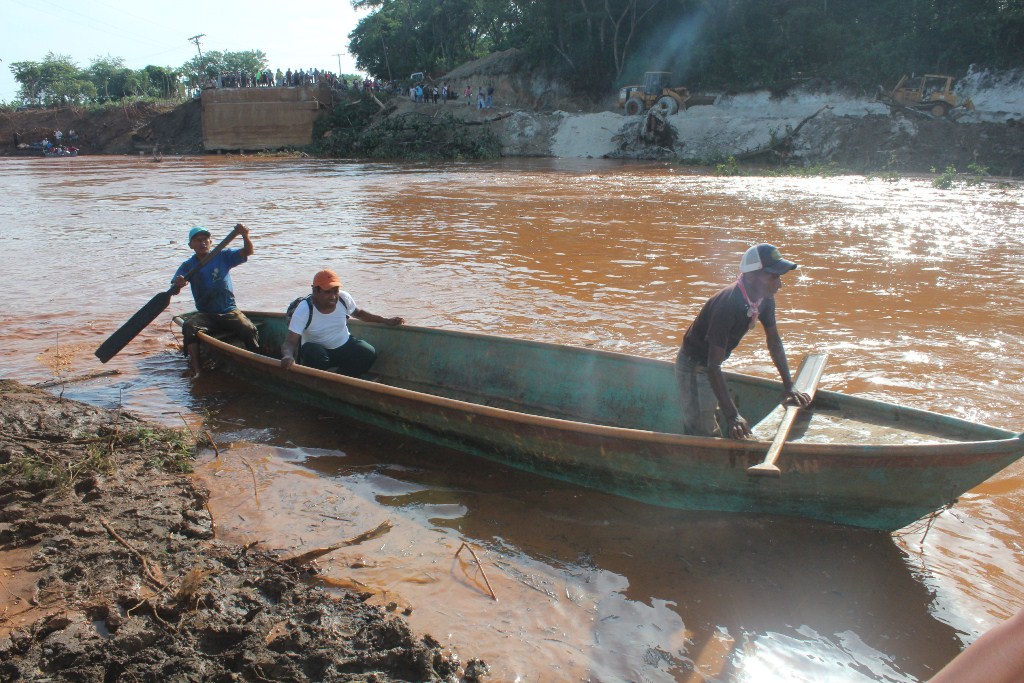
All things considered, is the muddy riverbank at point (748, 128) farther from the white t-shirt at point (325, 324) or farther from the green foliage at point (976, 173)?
the white t-shirt at point (325, 324)

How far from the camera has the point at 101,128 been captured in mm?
46312

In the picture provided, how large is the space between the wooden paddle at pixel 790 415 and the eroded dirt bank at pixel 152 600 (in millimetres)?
1418

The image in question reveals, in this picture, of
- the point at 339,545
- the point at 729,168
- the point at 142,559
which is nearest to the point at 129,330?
the point at 142,559

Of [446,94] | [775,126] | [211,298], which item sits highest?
[446,94]

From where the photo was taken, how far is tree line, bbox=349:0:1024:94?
2519 cm

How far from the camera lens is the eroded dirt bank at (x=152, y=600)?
8.72 ft

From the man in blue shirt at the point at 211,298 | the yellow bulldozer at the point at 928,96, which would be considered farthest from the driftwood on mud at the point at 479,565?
the yellow bulldozer at the point at 928,96

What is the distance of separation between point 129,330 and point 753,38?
29945 mm

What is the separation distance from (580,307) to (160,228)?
32.0 feet

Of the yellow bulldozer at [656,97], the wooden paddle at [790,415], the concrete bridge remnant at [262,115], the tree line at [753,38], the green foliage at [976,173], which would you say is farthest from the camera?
the concrete bridge remnant at [262,115]

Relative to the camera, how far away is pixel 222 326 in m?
6.52

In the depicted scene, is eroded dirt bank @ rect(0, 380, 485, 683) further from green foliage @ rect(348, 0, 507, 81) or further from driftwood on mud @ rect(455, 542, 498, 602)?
green foliage @ rect(348, 0, 507, 81)

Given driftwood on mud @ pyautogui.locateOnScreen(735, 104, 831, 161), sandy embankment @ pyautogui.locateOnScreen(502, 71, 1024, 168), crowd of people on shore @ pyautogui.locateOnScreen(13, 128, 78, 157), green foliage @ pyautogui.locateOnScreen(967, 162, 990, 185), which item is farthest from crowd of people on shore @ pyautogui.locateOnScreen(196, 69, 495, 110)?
green foliage @ pyautogui.locateOnScreen(967, 162, 990, 185)

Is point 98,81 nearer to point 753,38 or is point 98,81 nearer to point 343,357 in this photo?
point 753,38
